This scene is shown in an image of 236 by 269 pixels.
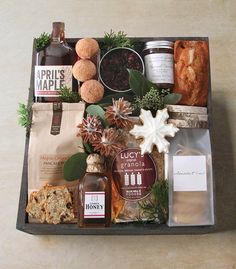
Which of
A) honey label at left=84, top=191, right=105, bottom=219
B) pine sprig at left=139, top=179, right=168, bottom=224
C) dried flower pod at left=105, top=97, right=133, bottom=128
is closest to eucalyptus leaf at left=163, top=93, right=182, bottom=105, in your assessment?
dried flower pod at left=105, top=97, right=133, bottom=128

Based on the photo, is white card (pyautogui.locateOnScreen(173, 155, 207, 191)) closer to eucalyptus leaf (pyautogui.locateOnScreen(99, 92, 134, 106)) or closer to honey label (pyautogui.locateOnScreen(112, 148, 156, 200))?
honey label (pyautogui.locateOnScreen(112, 148, 156, 200))

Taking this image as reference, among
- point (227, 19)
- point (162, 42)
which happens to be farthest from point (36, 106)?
point (227, 19)

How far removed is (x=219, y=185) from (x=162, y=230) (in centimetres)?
28

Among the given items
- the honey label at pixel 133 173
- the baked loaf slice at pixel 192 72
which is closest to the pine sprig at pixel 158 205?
the honey label at pixel 133 173

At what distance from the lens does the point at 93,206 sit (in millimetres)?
1191

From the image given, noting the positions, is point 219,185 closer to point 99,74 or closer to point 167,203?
point 167,203

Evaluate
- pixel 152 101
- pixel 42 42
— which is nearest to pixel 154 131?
pixel 152 101

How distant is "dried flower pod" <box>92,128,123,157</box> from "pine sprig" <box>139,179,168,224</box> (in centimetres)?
15

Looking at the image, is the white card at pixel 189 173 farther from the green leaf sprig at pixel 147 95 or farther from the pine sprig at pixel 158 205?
the green leaf sprig at pixel 147 95

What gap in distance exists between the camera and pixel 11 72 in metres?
1.54

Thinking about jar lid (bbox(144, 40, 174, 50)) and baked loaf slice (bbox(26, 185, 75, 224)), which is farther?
jar lid (bbox(144, 40, 174, 50))

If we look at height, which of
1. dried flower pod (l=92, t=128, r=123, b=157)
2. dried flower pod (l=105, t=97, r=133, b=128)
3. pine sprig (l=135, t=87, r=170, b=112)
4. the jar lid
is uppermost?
the jar lid

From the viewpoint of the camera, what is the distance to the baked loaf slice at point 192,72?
132 centimetres

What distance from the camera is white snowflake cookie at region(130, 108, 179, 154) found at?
1.24 meters
